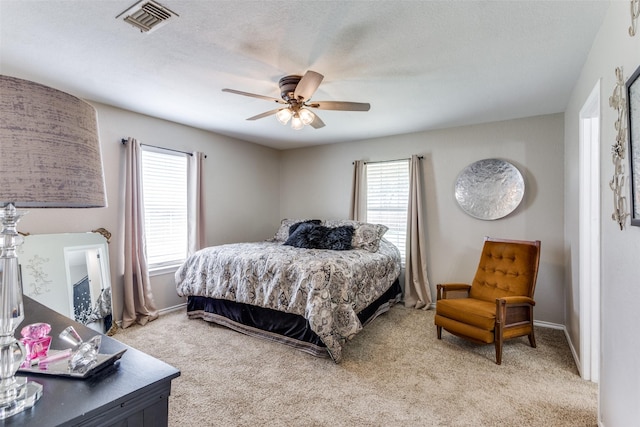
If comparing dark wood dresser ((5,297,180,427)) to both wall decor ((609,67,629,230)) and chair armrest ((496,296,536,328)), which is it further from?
chair armrest ((496,296,536,328))

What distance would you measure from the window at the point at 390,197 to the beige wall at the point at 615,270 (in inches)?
97.1

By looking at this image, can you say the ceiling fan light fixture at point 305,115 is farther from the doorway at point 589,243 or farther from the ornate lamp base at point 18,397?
the ornate lamp base at point 18,397

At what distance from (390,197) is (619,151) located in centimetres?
312

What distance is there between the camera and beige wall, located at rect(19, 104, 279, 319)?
130 inches

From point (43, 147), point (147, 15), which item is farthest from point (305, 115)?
point (43, 147)

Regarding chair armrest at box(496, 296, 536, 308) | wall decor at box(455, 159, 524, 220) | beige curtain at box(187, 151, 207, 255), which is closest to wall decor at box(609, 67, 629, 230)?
chair armrest at box(496, 296, 536, 308)

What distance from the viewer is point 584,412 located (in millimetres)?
2016

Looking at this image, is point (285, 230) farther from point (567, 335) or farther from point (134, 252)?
point (567, 335)

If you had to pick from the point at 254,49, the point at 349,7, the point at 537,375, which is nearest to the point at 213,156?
the point at 254,49

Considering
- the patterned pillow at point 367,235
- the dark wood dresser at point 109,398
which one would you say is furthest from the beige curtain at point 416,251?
the dark wood dresser at point 109,398

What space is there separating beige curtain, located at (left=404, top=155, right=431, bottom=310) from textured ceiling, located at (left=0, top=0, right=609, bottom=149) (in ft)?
3.63

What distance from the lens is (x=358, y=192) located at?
4.78 metres

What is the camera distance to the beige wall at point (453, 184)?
352 cm

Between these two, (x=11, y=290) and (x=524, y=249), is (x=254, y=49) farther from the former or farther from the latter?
(x=524, y=249)
